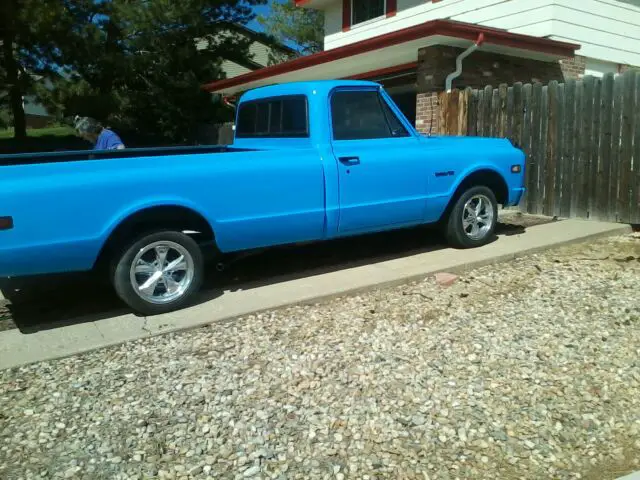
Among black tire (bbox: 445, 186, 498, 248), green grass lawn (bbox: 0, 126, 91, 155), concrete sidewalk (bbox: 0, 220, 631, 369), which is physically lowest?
concrete sidewalk (bbox: 0, 220, 631, 369)

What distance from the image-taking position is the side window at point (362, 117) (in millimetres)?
5422

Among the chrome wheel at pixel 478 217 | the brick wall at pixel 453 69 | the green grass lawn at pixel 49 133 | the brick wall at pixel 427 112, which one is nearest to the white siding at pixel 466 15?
the brick wall at pixel 453 69

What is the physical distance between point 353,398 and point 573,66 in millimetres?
11003

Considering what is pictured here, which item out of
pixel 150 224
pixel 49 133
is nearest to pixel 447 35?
pixel 150 224

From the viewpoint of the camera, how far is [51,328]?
4.37m

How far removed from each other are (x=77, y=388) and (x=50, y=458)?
69 cm

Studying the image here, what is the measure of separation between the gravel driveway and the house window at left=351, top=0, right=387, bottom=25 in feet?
39.4

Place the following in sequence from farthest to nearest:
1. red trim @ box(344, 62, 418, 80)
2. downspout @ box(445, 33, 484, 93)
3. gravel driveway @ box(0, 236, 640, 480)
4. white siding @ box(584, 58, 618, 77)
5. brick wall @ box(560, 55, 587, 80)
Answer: white siding @ box(584, 58, 618, 77) < brick wall @ box(560, 55, 587, 80) < red trim @ box(344, 62, 418, 80) < downspout @ box(445, 33, 484, 93) < gravel driveway @ box(0, 236, 640, 480)

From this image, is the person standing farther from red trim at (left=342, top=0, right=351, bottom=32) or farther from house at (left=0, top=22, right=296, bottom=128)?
house at (left=0, top=22, right=296, bottom=128)

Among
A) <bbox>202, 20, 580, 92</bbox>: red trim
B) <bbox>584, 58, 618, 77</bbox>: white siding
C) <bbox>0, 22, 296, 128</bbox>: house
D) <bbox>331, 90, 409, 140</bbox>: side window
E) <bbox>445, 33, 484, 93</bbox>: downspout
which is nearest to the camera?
<bbox>331, 90, 409, 140</bbox>: side window

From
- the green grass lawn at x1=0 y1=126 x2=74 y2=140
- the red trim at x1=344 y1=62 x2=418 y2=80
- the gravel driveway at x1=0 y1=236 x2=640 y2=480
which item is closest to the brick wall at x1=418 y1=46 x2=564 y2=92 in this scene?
the red trim at x1=344 y1=62 x2=418 y2=80

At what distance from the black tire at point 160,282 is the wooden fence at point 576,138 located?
5567 mm

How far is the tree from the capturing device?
44750 mm

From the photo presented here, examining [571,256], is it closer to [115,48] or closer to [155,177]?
[155,177]
